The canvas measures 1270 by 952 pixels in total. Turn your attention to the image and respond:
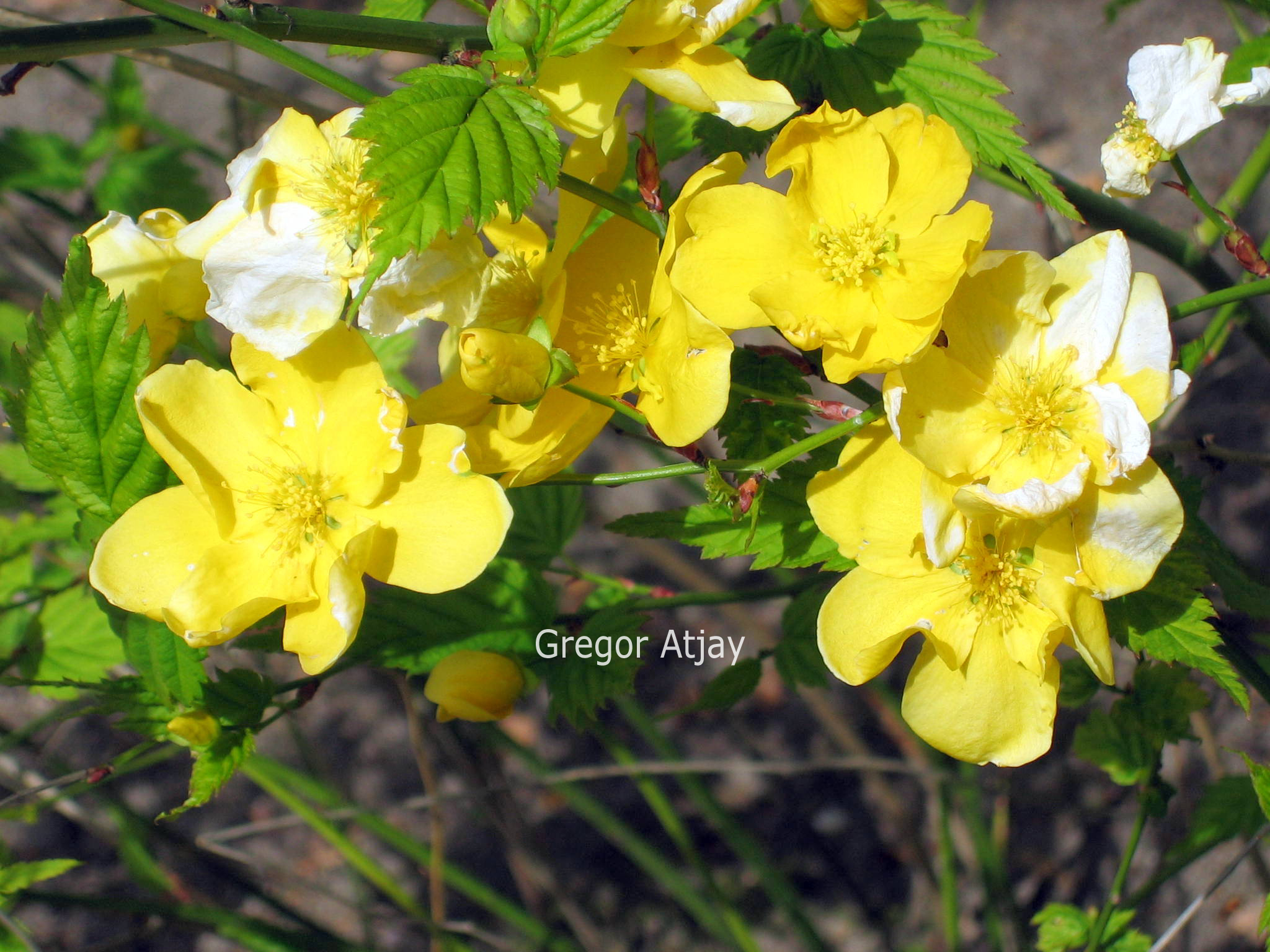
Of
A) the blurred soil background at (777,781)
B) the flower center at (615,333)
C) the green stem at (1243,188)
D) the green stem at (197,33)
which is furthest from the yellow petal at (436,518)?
the blurred soil background at (777,781)

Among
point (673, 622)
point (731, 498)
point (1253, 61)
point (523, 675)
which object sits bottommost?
point (673, 622)

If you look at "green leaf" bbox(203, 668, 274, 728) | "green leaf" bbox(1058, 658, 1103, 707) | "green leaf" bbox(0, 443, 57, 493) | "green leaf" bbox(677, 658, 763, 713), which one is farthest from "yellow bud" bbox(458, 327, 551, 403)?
"green leaf" bbox(0, 443, 57, 493)

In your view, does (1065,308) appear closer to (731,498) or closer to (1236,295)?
(1236,295)

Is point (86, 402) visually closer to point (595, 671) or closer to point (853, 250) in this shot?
point (595, 671)

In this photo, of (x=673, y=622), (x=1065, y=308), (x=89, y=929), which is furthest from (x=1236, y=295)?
(x=89, y=929)

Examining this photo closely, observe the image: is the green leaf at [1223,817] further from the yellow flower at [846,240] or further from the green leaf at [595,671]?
the yellow flower at [846,240]

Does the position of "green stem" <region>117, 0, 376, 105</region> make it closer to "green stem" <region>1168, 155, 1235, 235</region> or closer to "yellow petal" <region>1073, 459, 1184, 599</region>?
"yellow petal" <region>1073, 459, 1184, 599</region>
